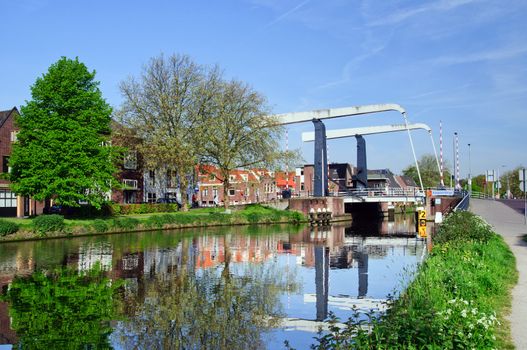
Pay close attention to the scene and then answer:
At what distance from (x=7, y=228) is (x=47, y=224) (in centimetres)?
227

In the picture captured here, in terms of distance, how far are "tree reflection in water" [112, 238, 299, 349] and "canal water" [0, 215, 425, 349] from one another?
22 millimetres

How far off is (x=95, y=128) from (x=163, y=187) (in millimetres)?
20914

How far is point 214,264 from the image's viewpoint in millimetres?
19500

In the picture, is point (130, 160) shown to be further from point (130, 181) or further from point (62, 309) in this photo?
point (62, 309)

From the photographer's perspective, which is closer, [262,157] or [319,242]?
[319,242]

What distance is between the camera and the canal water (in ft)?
31.7

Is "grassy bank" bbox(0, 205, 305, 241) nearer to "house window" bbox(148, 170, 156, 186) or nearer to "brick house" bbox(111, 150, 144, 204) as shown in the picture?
"brick house" bbox(111, 150, 144, 204)

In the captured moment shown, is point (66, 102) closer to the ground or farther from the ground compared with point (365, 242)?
farther from the ground

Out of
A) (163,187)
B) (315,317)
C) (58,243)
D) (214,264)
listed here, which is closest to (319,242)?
(214,264)

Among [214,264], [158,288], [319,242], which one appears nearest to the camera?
[158,288]

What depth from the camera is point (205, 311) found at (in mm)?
11422

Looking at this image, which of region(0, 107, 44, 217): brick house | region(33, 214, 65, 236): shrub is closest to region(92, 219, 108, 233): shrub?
region(33, 214, 65, 236): shrub

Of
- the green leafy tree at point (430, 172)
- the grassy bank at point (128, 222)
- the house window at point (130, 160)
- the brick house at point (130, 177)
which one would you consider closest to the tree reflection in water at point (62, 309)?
the grassy bank at point (128, 222)

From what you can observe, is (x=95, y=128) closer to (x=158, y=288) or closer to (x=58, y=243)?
(x=58, y=243)
